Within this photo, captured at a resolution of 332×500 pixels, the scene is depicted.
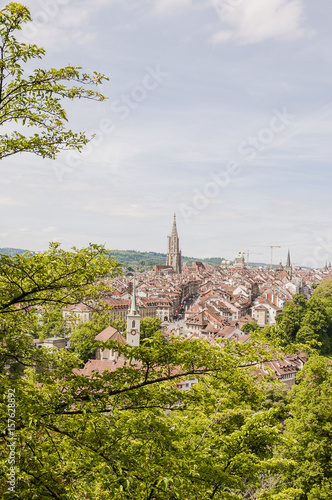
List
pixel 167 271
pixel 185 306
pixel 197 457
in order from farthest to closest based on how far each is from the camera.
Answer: pixel 167 271, pixel 185 306, pixel 197 457

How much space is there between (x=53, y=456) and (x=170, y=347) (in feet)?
7.64

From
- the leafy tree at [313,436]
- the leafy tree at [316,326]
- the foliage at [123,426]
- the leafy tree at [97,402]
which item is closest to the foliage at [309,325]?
the leafy tree at [316,326]

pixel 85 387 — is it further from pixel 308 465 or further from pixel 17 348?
pixel 308 465

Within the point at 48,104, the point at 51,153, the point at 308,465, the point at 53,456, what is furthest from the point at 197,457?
the point at 308,465

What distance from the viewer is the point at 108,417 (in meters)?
5.54

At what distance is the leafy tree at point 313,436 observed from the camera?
14992 mm

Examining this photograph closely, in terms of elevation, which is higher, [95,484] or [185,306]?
[95,484]

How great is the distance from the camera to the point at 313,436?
16.0m

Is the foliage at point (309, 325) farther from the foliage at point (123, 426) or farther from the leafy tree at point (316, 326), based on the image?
the foliage at point (123, 426)

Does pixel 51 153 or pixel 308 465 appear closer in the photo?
pixel 51 153

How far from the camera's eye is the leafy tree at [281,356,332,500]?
14992 millimetres

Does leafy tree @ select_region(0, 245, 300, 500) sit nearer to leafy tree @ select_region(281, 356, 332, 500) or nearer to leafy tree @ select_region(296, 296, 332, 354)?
leafy tree @ select_region(281, 356, 332, 500)

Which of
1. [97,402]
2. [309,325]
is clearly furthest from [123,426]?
[309,325]

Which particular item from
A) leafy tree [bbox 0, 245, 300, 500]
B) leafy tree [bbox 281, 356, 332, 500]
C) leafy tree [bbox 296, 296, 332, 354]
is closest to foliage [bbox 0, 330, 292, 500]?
leafy tree [bbox 0, 245, 300, 500]
